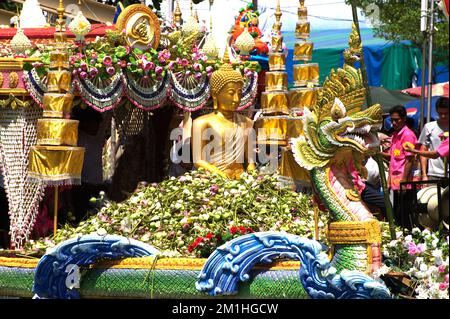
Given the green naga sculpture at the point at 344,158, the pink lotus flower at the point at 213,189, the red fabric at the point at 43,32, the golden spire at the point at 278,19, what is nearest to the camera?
the green naga sculpture at the point at 344,158

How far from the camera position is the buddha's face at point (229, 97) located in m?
10.5

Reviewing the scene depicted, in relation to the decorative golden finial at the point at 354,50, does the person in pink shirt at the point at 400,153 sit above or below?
below

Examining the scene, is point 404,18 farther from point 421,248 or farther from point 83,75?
point 421,248

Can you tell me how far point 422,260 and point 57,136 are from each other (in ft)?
12.5

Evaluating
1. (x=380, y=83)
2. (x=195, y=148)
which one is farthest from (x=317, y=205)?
(x=380, y=83)

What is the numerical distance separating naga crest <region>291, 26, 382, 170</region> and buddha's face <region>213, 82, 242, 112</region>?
3148mm

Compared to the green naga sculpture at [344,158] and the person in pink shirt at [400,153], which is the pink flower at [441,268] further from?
the person in pink shirt at [400,153]

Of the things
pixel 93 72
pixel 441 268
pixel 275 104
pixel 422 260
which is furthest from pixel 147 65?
pixel 441 268

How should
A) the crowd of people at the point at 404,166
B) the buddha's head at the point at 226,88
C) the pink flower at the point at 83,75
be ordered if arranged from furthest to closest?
the buddha's head at the point at 226,88 < the pink flower at the point at 83,75 < the crowd of people at the point at 404,166

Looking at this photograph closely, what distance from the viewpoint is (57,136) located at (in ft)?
33.0

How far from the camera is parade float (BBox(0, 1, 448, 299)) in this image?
23.7 feet

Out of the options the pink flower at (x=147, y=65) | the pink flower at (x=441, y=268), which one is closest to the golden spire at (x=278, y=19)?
the pink flower at (x=147, y=65)

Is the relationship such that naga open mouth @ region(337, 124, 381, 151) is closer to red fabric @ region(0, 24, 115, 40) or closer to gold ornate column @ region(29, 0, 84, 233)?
gold ornate column @ region(29, 0, 84, 233)
